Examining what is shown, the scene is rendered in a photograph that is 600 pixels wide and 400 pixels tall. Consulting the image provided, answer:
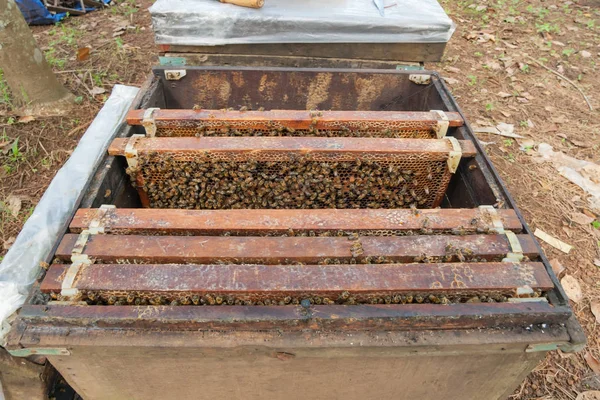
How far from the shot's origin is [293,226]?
166 centimetres

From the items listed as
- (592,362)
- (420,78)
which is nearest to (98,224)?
(420,78)

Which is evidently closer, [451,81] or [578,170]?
[578,170]

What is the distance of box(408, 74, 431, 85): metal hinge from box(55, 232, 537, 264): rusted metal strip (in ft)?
4.82

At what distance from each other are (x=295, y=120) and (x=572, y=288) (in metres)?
2.56

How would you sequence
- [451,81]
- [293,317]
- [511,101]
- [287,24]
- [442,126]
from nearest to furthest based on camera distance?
[293,317] → [442,126] → [287,24] → [511,101] → [451,81]

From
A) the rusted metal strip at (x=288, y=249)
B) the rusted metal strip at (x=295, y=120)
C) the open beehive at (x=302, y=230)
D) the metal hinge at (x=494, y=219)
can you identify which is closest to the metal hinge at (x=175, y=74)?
the open beehive at (x=302, y=230)

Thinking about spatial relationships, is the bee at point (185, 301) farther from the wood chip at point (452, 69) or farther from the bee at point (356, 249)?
the wood chip at point (452, 69)

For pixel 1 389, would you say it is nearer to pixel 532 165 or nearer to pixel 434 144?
pixel 434 144

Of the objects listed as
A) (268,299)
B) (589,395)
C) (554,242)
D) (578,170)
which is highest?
(268,299)

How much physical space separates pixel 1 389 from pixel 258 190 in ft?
6.06

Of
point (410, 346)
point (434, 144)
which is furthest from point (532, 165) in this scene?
point (410, 346)

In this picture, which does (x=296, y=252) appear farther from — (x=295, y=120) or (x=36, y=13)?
(x=36, y=13)

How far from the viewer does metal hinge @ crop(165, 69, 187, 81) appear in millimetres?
2574

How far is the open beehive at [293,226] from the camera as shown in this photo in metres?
1.45
